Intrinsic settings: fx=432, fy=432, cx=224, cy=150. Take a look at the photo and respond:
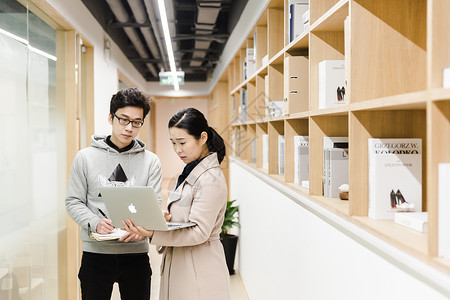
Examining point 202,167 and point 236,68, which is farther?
point 236,68

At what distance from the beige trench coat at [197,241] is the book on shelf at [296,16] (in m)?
0.98

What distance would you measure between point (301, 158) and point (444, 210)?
1388mm

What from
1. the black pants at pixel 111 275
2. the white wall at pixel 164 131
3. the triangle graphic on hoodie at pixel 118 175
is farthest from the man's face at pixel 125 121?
the white wall at pixel 164 131

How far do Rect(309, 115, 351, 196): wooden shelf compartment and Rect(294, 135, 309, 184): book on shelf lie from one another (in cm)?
34

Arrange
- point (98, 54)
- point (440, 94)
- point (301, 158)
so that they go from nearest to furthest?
point (440, 94) → point (301, 158) → point (98, 54)

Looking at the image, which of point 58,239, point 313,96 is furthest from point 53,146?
point 313,96

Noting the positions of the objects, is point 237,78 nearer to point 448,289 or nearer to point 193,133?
point 193,133

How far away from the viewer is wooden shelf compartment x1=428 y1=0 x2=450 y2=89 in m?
0.98

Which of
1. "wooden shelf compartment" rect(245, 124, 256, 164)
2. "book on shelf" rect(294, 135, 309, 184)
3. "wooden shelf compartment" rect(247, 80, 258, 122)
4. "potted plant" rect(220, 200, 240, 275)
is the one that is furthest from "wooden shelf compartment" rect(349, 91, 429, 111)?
A: "potted plant" rect(220, 200, 240, 275)

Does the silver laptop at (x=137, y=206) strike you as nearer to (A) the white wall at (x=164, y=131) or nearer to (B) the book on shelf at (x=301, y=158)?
(B) the book on shelf at (x=301, y=158)

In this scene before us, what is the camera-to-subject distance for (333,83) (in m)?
1.89

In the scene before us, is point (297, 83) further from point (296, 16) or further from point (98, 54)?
point (98, 54)

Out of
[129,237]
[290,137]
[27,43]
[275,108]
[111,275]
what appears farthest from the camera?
[275,108]

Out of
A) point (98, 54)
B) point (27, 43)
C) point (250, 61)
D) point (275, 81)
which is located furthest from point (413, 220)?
point (98, 54)
